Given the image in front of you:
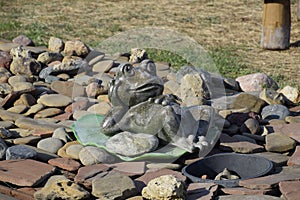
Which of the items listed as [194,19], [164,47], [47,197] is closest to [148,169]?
[47,197]

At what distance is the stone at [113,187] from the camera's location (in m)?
4.04

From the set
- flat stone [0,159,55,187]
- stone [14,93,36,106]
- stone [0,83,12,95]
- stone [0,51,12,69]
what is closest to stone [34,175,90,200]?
flat stone [0,159,55,187]

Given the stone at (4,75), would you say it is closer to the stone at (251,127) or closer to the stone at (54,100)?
the stone at (54,100)

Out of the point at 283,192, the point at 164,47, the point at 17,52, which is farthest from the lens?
the point at 164,47

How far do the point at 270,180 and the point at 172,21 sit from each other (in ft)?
21.5

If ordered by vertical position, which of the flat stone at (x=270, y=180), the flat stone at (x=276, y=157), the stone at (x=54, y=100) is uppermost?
the stone at (x=54, y=100)

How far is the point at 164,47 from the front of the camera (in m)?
7.93

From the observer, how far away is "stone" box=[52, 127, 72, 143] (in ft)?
16.4

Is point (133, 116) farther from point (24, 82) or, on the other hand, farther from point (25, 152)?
point (24, 82)

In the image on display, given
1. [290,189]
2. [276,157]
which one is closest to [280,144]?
[276,157]

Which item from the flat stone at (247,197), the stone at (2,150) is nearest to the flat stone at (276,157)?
the flat stone at (247,197)

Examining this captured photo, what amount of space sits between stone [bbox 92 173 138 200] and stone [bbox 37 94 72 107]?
5.61 ft

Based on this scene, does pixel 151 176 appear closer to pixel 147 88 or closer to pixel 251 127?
pixel 147 88

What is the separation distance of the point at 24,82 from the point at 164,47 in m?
2.13
